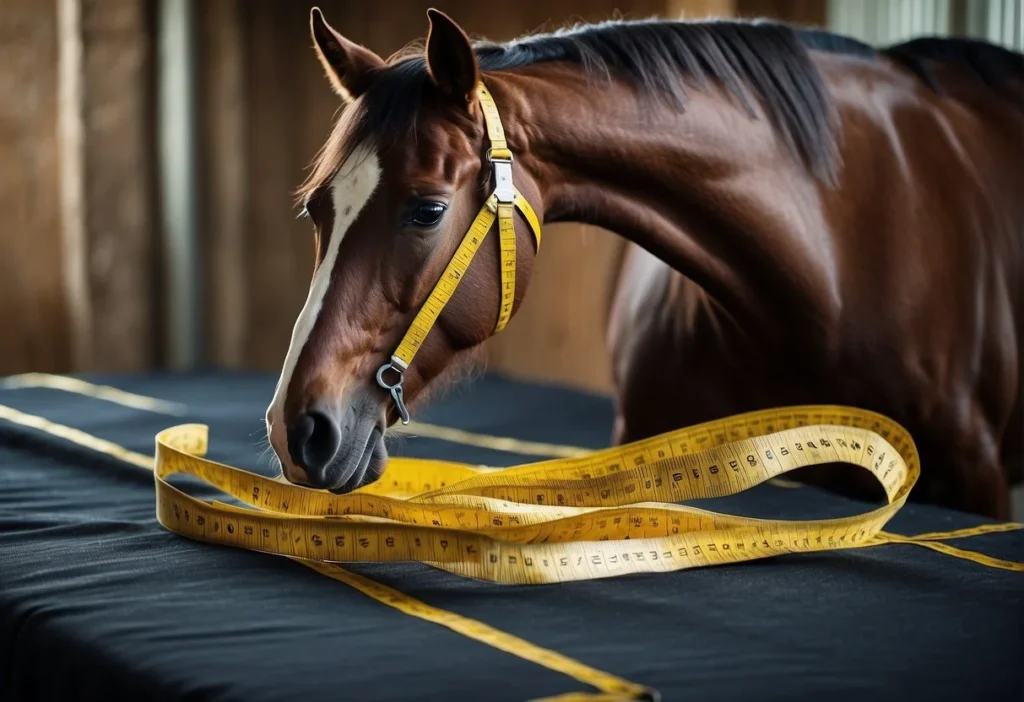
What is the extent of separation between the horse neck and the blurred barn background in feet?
6.64

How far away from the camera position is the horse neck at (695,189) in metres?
1.44

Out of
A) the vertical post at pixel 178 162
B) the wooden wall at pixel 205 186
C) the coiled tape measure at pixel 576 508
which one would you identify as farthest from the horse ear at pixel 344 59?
the vertical post at pixel 178 162

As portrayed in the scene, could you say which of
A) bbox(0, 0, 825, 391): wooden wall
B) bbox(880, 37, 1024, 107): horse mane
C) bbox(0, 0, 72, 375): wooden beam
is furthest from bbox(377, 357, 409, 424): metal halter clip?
bbox(0, 0, 72, 375): wooden beam

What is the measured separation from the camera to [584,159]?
1.45m

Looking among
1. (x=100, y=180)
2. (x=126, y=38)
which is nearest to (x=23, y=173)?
(x=100, y=180)

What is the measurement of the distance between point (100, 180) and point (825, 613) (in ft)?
11.0

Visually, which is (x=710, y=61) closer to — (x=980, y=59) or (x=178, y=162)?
(x=980, y=59)

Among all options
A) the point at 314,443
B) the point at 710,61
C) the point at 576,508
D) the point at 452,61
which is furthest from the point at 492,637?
the point at 710,61

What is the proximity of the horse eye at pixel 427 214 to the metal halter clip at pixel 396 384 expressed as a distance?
0.47ft

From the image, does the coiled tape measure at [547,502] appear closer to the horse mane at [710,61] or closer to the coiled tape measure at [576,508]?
the coiled tape measure at [576,508]

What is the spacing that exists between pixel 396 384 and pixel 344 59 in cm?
42

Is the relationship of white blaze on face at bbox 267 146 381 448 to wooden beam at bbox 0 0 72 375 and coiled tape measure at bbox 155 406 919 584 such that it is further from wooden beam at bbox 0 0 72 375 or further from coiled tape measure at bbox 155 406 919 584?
wooden beam at bbox 0 0 72 375

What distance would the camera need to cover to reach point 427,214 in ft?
4.22

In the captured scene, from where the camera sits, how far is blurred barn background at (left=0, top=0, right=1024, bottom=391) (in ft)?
12.3
